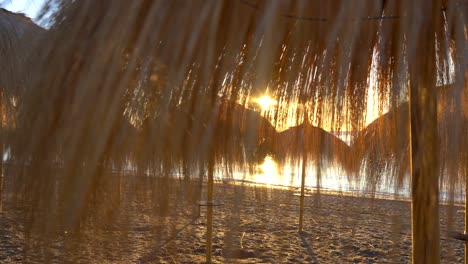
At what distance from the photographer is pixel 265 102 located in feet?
2.57

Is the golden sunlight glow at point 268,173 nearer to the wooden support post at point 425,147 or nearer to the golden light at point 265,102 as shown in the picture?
the golden light at point 265,102

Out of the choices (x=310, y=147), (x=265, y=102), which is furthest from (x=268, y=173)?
(x=265, y=102)

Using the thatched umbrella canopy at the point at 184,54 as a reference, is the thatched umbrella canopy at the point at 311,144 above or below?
below

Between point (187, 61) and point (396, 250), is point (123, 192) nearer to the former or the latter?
point (187, 61)

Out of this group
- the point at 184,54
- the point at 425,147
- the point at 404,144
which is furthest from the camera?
the point at 425,147

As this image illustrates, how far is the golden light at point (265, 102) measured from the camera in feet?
2.48

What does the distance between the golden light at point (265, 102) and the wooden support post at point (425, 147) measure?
0.92 feet

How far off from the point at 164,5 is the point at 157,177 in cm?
32

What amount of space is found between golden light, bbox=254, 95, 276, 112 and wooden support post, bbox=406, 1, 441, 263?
0.92ft

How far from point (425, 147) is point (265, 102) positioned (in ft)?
1.50

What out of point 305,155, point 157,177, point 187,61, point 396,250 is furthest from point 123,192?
point 396,250

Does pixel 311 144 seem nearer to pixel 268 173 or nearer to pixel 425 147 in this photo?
pixel 268 173

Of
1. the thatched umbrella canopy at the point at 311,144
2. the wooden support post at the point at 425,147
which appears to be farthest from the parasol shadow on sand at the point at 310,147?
the wooden support post at the point at 425,147

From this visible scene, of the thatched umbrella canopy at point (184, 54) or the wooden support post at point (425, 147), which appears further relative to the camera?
the wooden support post at point (425, 147)
